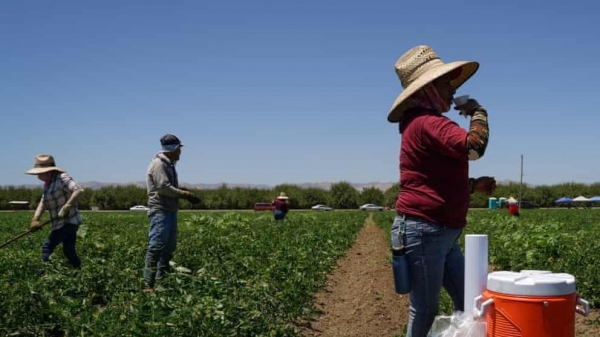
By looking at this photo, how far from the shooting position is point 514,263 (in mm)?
9070

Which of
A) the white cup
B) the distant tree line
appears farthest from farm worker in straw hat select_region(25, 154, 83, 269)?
the distant tree line

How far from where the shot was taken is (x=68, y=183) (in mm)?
7832

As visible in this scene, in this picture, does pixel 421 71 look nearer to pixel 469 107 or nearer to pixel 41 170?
pixel 469 107

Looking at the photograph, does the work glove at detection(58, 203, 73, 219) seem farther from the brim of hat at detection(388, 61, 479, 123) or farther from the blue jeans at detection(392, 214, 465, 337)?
the blue jeans at detection(392, 214, 465, 337)

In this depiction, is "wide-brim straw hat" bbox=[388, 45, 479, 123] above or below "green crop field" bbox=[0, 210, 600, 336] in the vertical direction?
above

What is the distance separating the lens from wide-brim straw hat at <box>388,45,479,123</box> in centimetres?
323

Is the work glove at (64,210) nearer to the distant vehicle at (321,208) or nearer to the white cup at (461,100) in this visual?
the white cup at (461,100)

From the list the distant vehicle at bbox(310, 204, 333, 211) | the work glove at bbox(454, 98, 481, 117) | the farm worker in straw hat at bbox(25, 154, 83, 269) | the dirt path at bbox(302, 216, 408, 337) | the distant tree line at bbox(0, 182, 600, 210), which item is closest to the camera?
the work glove at bbox(454, 98, 481, 117)

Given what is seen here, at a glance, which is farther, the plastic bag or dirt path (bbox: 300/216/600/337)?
dirt path (bbox: 300/216/600/337)

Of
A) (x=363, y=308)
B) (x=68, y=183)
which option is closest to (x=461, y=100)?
(x=363, y=308)

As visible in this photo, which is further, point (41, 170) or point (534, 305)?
point (41, 170)

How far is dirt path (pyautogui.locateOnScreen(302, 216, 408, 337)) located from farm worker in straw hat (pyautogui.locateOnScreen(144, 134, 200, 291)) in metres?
2.05

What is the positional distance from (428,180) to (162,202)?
4.65 m

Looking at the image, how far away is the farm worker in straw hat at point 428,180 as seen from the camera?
3.17 metres
